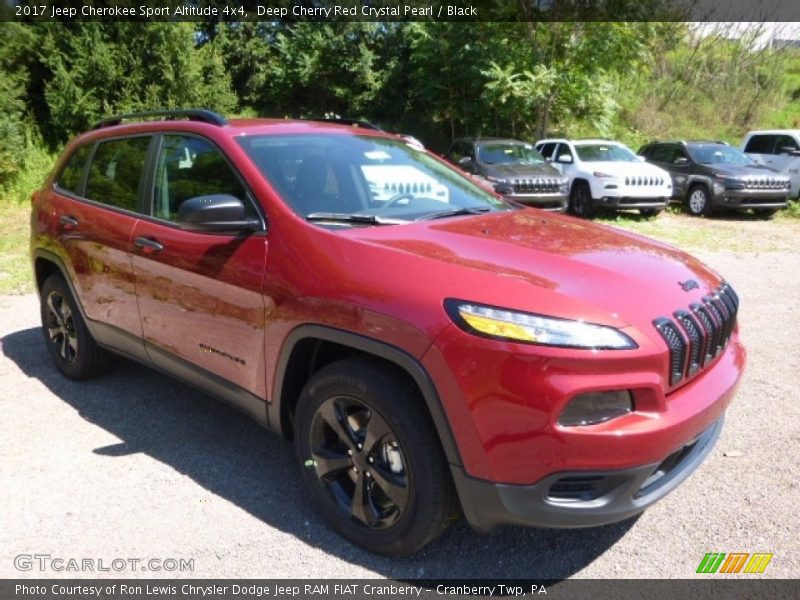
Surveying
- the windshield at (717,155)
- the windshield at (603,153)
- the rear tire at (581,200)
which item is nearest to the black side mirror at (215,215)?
the rear tire at (581,200)

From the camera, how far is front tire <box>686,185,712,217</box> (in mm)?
13984

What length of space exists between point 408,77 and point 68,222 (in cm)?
2045

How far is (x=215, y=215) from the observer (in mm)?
2795

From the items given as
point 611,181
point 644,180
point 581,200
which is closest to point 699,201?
point 644,180

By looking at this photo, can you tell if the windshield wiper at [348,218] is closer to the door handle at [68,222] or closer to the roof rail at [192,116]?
the roof rail at [192,116]

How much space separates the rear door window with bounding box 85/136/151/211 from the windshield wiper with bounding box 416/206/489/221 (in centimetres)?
173

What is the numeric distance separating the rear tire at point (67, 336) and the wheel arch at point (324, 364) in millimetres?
2076

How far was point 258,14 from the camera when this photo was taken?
919 inches

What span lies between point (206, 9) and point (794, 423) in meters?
22.6

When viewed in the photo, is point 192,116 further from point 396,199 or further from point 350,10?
point 350,10

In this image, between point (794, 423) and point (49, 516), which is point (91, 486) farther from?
point (794, 423)

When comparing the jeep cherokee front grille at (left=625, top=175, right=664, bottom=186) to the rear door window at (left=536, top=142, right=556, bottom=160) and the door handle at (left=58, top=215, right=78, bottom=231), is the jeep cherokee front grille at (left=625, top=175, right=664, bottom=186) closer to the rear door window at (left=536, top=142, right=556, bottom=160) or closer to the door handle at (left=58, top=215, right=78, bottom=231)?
the rear door window at (left=536, top=142, right=556, bottom=160)

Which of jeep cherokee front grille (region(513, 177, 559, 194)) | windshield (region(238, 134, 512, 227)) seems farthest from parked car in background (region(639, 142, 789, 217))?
windshield (region(238, 134, 512, 227))

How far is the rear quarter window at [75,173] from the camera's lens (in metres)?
4.34
